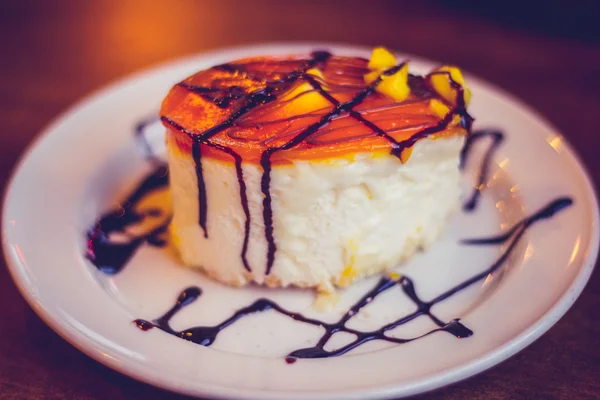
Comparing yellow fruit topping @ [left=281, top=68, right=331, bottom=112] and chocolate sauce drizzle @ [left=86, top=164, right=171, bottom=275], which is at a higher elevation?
yellow fruit topping @ [left=281, top=68, right=331, bottom=112]

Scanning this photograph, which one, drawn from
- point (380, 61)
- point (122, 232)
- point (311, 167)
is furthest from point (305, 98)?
point (122, 232)

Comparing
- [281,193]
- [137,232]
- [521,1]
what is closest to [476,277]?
[281,193]

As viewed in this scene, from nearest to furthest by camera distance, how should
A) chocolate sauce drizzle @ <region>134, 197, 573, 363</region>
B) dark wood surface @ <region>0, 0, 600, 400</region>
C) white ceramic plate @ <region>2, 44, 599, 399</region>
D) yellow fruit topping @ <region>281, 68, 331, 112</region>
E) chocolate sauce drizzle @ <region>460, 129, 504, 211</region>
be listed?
1. white ceramic plate @ <region>2, 44, 599, 399</region>
2. dark wood surface @ <region>0, 0, 600, 400</region>
3. chocolate sauce drizzle @ <region>134, 197, 573, 363</region>
4. yellow fruit topping @ <region>281, 68, 331, 112</region>
5. chocolate sauce drizzle @ <region>460, 129, 504, 211</region>

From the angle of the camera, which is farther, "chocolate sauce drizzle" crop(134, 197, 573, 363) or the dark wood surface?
"chocolate sauce drizzle" crop(134, 197, 573, 363)

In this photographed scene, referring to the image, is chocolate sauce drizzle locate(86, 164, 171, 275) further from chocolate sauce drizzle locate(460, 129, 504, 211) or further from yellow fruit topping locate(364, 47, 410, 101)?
chocolate sauce drizzle locate(460, 129, 504, 211)

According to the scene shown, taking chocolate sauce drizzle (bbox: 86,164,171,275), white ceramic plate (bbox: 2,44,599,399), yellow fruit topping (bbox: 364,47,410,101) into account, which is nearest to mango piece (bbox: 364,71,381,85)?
yellow fruit topping (bbox: 364,47,410,101)

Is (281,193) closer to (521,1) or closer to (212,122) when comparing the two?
(212,122)

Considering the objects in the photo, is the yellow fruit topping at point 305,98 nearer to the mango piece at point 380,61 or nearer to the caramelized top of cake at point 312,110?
the caramelized top of cake at point 312,110
